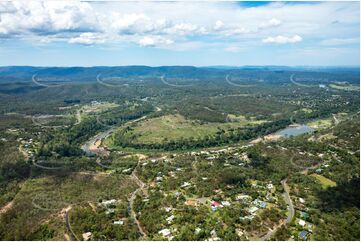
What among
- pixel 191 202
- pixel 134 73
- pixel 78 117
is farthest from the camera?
pixel 134 73

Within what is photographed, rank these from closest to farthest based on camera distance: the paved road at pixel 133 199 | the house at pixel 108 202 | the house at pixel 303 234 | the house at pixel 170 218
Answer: the house at pixel 303 234 → the paved road at pixel 133 199 → the house at pixel 170 218 → the house at pixel 108 202

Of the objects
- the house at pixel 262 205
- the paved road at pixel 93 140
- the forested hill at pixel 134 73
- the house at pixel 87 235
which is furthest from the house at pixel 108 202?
the forested hill at pixel 134 73

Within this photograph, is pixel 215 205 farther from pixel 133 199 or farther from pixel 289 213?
pixel 133 199

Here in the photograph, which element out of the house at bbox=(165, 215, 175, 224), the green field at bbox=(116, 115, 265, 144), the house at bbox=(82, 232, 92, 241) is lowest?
the green field at bbox=(116, 115, 265, 144)

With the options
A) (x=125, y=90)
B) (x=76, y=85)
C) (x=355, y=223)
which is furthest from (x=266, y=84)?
(x=355, y=223)

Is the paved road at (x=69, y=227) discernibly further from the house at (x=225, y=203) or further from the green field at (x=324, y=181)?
the green field at (x=324, y=181)

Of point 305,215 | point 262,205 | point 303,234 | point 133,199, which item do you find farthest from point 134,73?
point 303,234

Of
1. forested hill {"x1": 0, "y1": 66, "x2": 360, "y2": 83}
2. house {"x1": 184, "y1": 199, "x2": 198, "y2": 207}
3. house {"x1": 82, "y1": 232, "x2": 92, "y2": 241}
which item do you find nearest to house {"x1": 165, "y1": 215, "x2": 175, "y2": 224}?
house {"x1": 184, "y1": 199, "x2": 198, "y2": 207}

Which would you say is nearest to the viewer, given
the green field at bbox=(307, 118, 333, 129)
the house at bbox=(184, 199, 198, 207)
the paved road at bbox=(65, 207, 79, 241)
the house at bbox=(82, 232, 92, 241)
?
the house at bbox=(82, 232, 92, 241)

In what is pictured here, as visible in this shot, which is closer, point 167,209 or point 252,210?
point 252,210

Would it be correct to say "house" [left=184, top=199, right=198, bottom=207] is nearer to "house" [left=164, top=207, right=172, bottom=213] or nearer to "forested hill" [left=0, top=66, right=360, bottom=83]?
"house" [left=164, top=207, right=172, bottom=213]

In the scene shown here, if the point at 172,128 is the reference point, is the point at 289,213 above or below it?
above

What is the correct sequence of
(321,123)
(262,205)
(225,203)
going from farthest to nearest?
(321,123) < (225,203) < (262,205)
